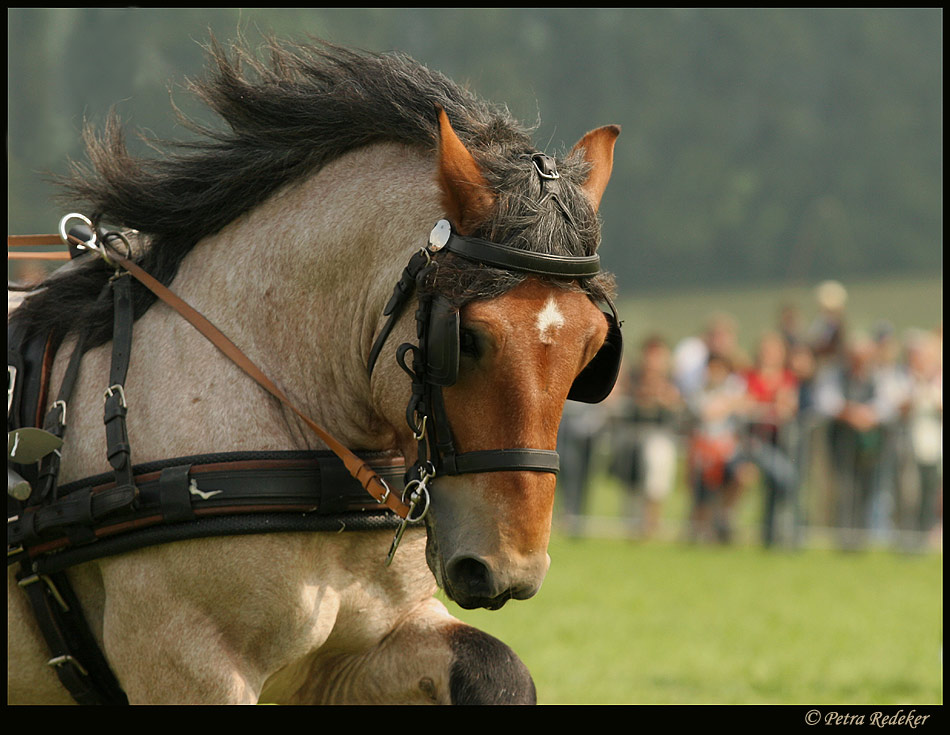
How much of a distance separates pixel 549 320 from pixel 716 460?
9.07 meters

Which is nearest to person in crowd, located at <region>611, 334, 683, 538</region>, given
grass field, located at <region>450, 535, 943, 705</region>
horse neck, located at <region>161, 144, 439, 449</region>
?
grass field, located at <region>450, 535, 943, 705</region>

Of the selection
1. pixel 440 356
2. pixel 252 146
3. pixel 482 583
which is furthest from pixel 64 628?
pixel 252 146

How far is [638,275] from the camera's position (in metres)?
33.8

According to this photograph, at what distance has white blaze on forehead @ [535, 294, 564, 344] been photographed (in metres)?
2.84

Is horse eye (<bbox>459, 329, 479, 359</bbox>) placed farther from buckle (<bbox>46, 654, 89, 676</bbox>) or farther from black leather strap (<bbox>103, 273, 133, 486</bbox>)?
buckle (<bbox>46, 654, 89, 676</bbox>)

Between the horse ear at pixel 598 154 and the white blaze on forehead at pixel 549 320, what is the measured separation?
478 millimetres

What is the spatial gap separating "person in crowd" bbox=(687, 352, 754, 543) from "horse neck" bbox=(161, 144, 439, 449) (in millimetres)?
8792

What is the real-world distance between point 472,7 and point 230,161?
954 inches

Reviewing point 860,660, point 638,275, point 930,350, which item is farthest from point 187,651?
point 638,275

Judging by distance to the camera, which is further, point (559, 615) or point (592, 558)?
point (592, 558)

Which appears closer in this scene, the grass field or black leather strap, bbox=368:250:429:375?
black leather strap, bbox=368:250:429:375

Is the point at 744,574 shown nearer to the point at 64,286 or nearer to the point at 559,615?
the point at 559,615

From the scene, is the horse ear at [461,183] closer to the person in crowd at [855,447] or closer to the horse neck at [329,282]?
the horse neck at [329,282]

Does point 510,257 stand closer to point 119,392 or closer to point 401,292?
point 401,292
